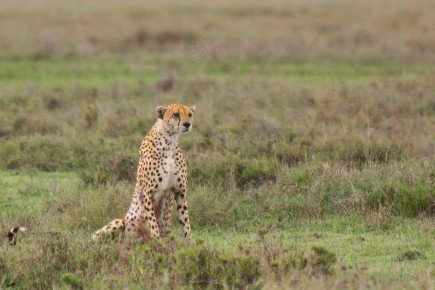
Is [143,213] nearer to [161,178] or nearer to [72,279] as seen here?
[161,178]

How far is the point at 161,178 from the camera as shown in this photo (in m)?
5.21

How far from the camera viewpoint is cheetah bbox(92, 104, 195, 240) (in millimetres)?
5195

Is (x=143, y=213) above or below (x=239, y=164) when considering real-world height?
above

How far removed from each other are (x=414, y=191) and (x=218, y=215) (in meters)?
1.75

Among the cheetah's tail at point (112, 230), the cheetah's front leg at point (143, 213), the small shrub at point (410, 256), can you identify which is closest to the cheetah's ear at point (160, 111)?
the cheetah's front leg at point (143, 213)

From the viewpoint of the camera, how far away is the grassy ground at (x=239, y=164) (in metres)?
4.43

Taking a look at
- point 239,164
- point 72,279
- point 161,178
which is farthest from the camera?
point 239,164

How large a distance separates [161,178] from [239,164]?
1998 mm

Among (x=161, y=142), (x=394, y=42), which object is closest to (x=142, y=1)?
(x=394, y=42)

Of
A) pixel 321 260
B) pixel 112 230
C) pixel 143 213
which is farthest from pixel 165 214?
pixel 321 260

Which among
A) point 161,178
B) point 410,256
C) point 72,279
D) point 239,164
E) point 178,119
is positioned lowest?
point 410,256

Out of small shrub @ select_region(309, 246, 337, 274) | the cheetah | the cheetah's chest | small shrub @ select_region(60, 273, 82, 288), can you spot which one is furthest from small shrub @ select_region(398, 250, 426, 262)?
small shrub @ select_region(60, 273, 82, 288)

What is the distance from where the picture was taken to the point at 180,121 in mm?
5230

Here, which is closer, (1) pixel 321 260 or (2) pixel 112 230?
(1) pixel 321 260
